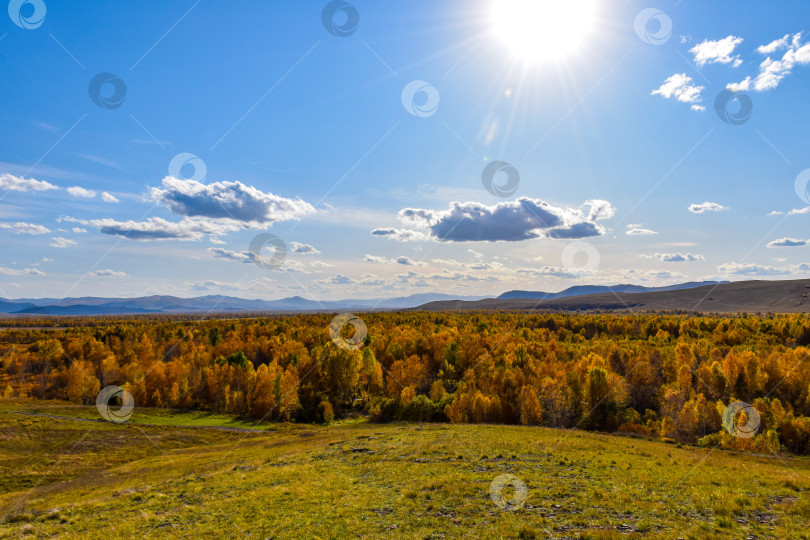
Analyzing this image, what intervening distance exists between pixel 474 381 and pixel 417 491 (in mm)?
75102

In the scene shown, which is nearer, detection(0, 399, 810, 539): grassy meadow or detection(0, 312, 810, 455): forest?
detection(0, 399, 810, 539): grassy meadow

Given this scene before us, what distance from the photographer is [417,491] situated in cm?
2881

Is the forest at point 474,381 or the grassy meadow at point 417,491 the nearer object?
the grassy meadow at point 417,491

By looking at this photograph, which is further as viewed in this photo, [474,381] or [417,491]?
[474,381]

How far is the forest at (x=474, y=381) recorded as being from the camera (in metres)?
81.1

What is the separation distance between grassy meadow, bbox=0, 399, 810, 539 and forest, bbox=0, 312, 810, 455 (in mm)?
29445

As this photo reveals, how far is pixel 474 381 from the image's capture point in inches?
3981

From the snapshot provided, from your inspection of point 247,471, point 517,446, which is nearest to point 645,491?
point 517,446

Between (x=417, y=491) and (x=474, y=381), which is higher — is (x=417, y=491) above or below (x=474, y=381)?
above

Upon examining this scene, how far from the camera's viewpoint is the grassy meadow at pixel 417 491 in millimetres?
22453

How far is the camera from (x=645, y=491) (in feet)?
89.6

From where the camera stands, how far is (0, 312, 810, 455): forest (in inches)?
3191

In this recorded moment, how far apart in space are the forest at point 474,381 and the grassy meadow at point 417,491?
29445mm

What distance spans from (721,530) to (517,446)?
79.6ft
